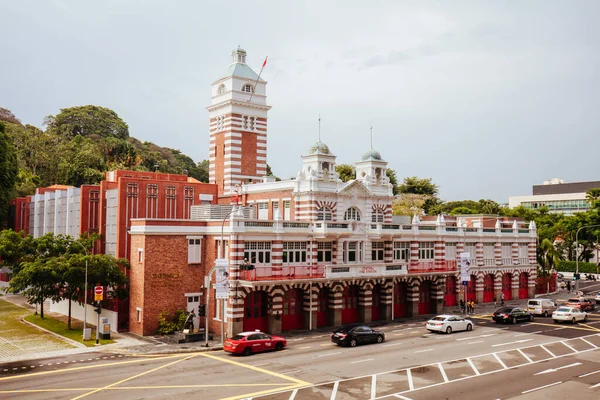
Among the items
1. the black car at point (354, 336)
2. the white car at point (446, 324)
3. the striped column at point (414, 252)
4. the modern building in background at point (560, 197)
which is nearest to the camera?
the black car at point (354, 336)

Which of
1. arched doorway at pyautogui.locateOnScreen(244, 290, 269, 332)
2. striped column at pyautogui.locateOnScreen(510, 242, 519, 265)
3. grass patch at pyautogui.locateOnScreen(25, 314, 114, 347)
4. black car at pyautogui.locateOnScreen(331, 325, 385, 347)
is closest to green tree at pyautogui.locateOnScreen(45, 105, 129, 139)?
grass patch at pyautogui.locateOnScreen(25, 314, 114, 347)

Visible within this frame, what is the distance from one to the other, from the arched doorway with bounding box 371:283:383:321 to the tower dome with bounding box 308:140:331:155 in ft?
43.8

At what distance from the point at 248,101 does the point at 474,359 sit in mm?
36615

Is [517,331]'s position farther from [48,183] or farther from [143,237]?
[48,183]

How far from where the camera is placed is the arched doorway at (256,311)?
42500 millimetres

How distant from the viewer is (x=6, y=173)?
69.0m

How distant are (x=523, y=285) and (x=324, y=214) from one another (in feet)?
102

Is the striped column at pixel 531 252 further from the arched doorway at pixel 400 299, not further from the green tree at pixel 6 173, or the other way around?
the green tree at pixel 6 173

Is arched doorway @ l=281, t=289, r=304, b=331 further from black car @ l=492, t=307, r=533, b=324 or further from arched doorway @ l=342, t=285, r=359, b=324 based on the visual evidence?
black car @ l=492, t=307, r=533, b=324

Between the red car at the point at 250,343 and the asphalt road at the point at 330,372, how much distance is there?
68 cm

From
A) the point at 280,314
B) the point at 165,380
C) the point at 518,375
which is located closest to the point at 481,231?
the point at 280,314

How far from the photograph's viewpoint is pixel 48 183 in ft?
298

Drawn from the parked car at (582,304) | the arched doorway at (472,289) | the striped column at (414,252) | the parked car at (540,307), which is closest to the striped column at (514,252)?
the arched doorway at (472,289)

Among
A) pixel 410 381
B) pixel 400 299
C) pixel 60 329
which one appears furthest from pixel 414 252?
pixel 60 329
